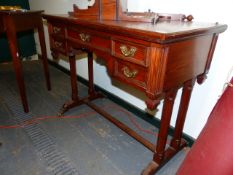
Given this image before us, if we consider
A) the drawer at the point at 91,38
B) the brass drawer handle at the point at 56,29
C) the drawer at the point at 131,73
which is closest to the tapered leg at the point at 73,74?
the brass drawer handle at the point at 56,29

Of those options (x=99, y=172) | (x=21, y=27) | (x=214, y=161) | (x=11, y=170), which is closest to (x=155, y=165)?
(x=99, y=172)

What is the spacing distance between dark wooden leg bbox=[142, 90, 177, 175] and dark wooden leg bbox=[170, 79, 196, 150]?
16cm

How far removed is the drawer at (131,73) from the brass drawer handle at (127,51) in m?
0.05

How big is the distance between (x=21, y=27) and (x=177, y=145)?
1578mm

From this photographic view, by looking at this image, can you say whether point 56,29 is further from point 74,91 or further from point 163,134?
point 163,134

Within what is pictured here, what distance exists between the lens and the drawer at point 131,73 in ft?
2.98

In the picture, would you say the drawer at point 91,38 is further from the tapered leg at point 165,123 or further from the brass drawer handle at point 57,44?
the tapered leg at point 165,123

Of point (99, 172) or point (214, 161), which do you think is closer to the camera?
point (214, 161)

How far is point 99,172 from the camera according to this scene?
49.9 inches

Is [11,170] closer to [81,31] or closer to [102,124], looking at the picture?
[102,124]

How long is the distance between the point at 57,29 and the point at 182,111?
1.01 meters

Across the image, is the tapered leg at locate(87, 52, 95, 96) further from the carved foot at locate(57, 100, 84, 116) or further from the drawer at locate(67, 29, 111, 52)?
the drawer at locate(67, 29, 111, 52)

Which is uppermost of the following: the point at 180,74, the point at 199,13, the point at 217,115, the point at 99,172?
the point at 199,13

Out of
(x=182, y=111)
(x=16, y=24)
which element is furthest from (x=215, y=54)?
(x=16, y=24)
